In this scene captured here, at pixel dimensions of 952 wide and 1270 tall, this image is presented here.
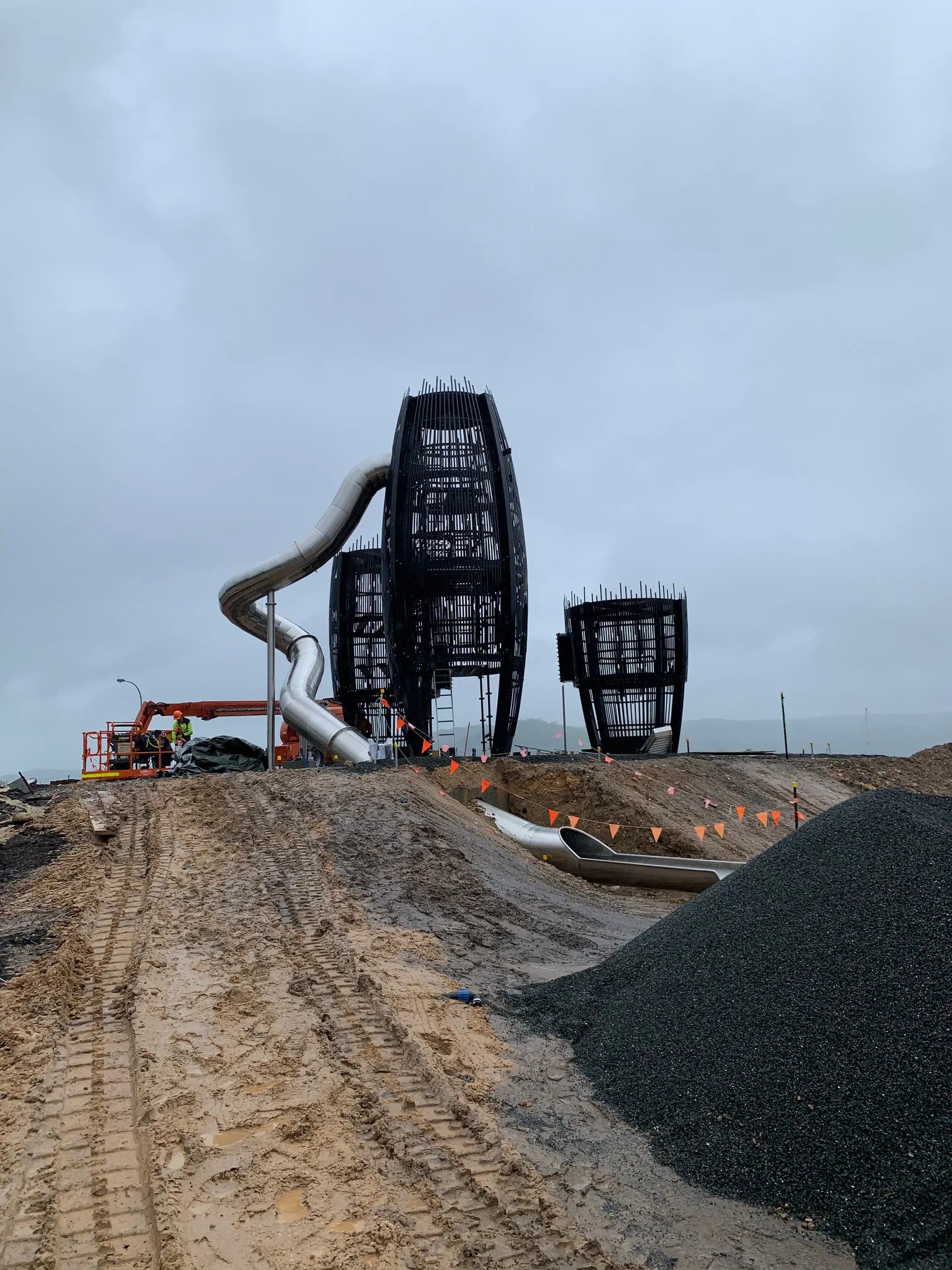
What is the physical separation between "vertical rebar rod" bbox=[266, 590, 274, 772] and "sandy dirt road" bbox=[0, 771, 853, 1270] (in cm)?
1013

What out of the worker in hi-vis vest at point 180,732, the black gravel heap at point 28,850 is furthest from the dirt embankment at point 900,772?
the black gravel heap at point 28,850

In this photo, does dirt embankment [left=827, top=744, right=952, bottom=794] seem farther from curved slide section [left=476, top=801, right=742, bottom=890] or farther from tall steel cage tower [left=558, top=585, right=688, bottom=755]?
curved slide section [left=476, top=801, right=742, bottom=890]

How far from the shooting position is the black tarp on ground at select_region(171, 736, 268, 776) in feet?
73.8

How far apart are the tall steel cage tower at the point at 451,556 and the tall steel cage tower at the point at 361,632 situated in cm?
1306

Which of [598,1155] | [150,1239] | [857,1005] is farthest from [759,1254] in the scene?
[150,1239]

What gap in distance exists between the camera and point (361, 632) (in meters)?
36.9

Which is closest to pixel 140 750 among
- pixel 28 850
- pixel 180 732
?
pixel 180 732

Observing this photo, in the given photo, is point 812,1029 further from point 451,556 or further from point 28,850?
point 451,556

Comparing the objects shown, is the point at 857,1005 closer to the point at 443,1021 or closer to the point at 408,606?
the point at 443,1021

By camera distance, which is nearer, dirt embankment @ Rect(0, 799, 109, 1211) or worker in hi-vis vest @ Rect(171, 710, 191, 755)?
dirt embankment @ Rect(0, 799, 109, 1211)

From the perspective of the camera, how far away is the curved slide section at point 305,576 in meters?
24.7

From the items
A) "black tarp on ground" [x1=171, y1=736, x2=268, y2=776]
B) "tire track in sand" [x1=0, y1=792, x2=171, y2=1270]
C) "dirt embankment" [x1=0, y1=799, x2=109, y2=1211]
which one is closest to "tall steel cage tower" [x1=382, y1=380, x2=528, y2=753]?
"black tarp on ground" [x1=171, y1=736, x2=268, y2=776]

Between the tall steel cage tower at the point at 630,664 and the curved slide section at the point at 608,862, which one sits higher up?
the tall steel cage tower at the point at 630,664

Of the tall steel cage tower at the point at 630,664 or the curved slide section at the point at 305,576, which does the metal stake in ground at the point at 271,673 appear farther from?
the tall steel cage tower at the point at 630,664
